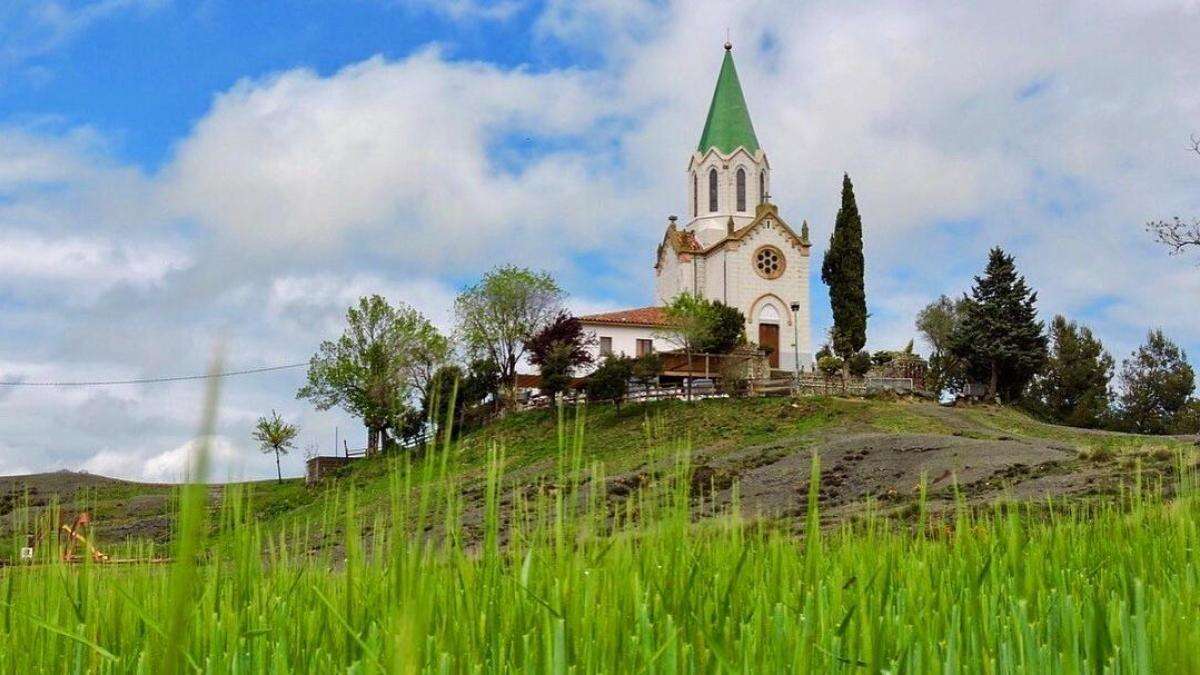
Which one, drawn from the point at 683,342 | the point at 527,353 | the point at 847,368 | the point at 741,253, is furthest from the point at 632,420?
the point at 741,253

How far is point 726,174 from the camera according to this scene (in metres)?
46.4

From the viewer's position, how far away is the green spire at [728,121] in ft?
153

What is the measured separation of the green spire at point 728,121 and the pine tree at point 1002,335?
37.4 feet

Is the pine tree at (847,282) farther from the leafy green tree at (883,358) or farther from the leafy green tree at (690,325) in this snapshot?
the leafy green tree at (690,325)

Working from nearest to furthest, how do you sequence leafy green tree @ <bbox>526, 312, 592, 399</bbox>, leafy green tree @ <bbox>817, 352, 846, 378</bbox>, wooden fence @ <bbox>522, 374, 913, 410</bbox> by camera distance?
wooden fence @ <bbox>522, 374, 913, 410</bbox>, leafy green tree @ <bbox>526, 312, 592, 399</bbox>, leafy green tree @ <bbox>817, 352, 846, 378</bbox>

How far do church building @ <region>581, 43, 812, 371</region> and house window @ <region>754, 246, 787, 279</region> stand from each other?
1.6 inches

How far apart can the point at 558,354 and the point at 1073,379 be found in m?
21.8

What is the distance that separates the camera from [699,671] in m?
1.53

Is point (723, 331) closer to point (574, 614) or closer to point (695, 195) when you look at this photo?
point (695, 195)

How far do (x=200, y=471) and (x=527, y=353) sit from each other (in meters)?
41.5

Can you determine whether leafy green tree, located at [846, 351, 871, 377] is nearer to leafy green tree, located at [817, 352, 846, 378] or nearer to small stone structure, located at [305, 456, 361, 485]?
leafy green tree, located at [817, 352, 846, 378]

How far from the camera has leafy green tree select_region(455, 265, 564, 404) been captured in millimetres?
40500

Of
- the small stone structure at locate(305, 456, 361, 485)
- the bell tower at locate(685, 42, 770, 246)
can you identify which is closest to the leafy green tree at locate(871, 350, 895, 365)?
the bell tower at locate(685, 42, 770, 246)

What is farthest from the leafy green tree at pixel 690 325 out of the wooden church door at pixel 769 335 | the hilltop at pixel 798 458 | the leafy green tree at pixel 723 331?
the wooden church door at pixel 769 335
